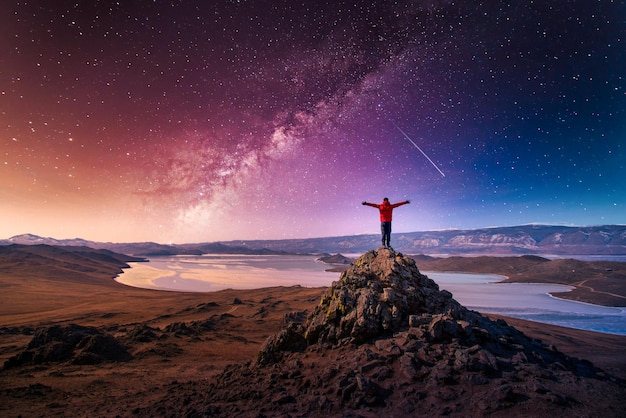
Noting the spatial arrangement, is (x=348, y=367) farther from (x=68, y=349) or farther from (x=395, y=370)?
(x=68, y=349)

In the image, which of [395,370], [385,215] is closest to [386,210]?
[385,215]

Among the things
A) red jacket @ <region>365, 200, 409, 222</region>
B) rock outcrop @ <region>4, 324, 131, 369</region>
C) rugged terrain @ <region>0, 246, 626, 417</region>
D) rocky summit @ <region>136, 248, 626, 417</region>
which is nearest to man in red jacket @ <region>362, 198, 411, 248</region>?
red jacket @ <region>365, 200, 409, 222</region>

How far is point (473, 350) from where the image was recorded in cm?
771

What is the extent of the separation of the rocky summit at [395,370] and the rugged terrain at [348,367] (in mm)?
33

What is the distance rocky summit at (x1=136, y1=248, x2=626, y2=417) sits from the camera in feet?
21.2

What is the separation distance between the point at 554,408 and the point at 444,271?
76.1 metres

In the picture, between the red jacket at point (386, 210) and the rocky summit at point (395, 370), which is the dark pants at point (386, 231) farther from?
the rocky summit at point (395, 370)

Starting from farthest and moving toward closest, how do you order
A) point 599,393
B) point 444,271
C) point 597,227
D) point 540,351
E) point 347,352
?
point 597,227 < point 444,271 < point 540,351 < point 347,352 < point 599,393

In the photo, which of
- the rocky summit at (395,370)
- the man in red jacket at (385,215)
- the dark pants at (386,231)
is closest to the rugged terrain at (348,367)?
the rocky summit at (395,370)

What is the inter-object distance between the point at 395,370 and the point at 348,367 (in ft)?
3.88

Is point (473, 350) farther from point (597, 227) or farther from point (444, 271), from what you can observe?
point (597, 227)

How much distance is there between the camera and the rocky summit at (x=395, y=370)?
21.2 feet

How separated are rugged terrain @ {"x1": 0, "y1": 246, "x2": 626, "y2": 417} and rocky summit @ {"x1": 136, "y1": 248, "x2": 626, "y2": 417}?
33 mm

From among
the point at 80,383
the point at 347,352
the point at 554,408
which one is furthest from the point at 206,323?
the point at 554,408
